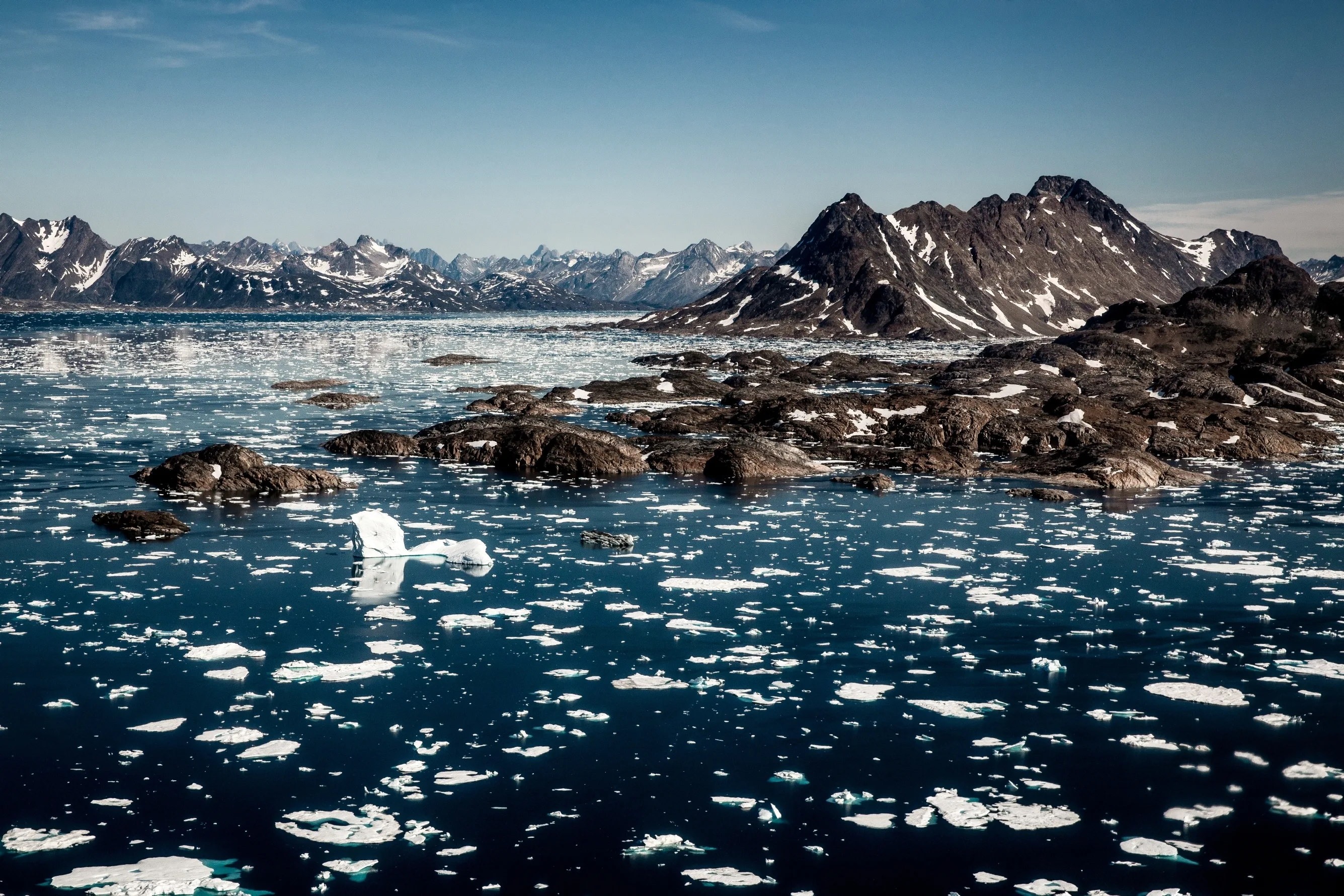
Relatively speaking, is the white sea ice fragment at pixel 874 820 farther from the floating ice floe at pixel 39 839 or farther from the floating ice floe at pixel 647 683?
the floating ice floe at pixel 39 839

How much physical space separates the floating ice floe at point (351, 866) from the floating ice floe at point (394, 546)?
11.5 meters

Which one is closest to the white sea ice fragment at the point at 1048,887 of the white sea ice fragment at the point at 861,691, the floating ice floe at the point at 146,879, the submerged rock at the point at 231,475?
the white sea ice fragment at the point at 861,691

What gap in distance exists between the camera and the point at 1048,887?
9555mm

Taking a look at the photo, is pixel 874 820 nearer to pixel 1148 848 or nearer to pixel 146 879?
pixel 1148 848

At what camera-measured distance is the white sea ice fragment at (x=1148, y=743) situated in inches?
503

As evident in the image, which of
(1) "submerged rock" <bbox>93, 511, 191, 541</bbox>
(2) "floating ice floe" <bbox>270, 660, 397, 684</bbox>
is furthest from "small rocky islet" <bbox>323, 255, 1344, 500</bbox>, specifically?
(2) "floating ice floe" <bbox>270, 660, 397, 684</bbox>

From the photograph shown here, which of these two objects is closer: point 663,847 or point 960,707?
point 663,847

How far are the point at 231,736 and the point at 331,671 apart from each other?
246cm

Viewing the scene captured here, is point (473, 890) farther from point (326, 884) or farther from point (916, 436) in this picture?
point (916, 436)

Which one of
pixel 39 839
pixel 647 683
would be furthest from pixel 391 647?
pixel 39 839

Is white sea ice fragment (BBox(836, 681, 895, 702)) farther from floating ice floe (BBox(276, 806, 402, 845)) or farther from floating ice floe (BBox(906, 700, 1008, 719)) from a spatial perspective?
floating ice floe (BBox(276, 806, 402, 845))

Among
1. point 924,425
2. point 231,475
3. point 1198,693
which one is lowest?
point 1198,693

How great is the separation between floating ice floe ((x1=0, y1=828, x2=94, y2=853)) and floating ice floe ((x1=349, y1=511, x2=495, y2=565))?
11.2 m

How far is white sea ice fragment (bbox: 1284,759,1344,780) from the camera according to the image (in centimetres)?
1192
